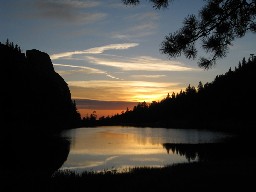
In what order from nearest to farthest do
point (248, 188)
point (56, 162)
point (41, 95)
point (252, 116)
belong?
point (248, 188) → point (56, 162) → point (252, 116) → point (41, 95)

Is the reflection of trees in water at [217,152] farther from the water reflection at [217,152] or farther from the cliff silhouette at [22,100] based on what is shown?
the cliff silhouette at [22,100]

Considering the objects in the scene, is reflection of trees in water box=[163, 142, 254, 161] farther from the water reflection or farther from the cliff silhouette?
the cliff silhouette

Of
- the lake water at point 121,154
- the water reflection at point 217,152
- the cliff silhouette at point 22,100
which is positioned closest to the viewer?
the lake water at point 121,154

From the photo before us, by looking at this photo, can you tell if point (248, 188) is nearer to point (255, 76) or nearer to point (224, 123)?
point (224, 123)

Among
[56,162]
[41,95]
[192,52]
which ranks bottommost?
[56,162]

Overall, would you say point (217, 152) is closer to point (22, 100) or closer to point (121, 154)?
point (121, 154)

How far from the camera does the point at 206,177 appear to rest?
49.7 ft

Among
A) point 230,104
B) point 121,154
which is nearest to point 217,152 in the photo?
point 121,154

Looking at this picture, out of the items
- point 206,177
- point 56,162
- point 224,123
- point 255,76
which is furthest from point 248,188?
point 255,76

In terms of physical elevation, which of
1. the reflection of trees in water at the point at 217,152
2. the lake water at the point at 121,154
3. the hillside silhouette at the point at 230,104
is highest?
the hillside silhouette at the point at 230,104

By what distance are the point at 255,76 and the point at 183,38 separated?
155 m

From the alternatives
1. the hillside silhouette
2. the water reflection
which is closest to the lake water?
the water reflection

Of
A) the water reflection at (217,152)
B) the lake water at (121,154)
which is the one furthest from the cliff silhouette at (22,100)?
the water reflection at (217,152)

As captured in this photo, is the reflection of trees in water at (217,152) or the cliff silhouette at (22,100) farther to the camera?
the cliff silhouette at (22,100)
